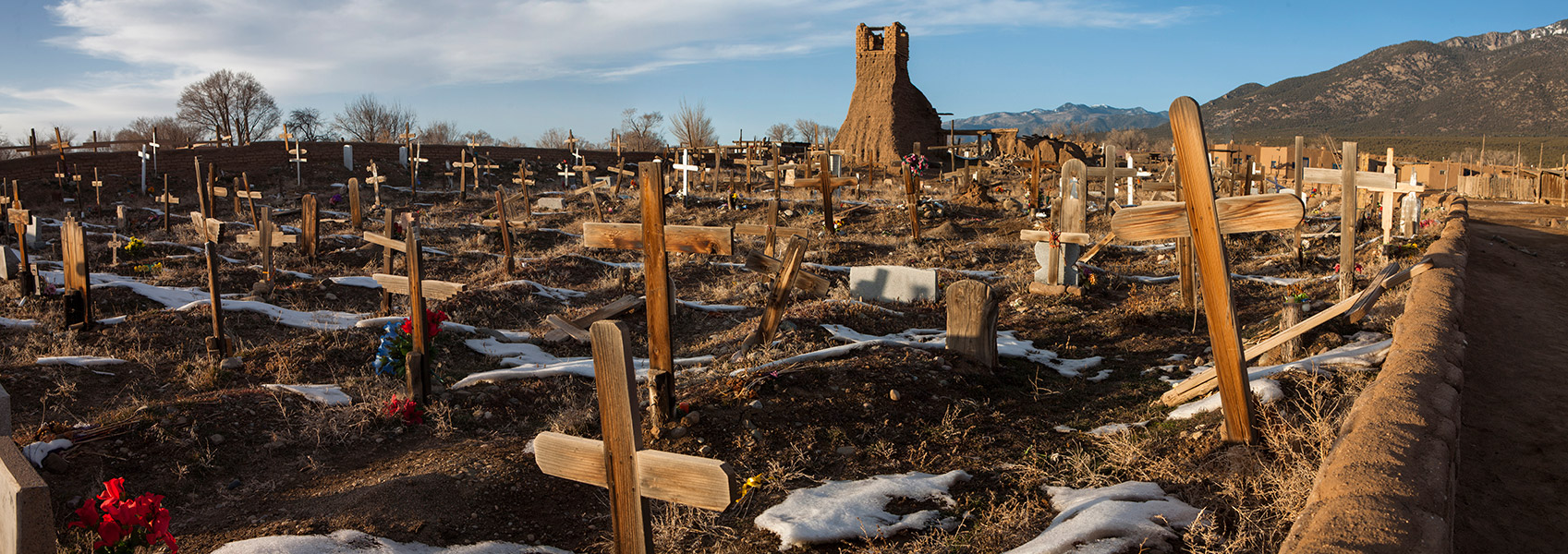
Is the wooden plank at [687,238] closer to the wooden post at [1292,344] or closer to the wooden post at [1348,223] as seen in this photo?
the wooden post at [1292,344]

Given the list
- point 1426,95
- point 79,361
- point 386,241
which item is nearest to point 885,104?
point 386,241

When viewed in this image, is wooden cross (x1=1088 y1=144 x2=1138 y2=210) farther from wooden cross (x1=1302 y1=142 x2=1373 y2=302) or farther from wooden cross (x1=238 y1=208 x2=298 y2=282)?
wooden cross (x1=238 y1=208 x2=298 y2=282)

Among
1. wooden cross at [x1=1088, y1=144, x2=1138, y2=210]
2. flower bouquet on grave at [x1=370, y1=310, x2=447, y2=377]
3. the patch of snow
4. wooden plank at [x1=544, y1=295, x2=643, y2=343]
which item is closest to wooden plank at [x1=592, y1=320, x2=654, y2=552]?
the patch of snow

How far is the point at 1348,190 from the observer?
31.0 feet

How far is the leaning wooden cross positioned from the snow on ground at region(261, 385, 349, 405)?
7.82 metres

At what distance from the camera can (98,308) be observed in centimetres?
995

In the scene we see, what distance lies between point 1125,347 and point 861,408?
3.61m

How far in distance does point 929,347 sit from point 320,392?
4734 millimetres

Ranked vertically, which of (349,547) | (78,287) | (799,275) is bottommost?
(349,547)

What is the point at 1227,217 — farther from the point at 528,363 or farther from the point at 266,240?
the point at 266,240

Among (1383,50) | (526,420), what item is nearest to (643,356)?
(526,420)

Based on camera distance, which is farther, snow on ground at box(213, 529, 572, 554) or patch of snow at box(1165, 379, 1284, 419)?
patch of snow at box(1165, 379, 1284, 419)

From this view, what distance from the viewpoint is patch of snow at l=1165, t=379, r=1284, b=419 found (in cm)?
462

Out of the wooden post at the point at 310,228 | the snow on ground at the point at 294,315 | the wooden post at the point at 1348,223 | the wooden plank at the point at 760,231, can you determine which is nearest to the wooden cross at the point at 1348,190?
the wooden post at the point at 1348,223
